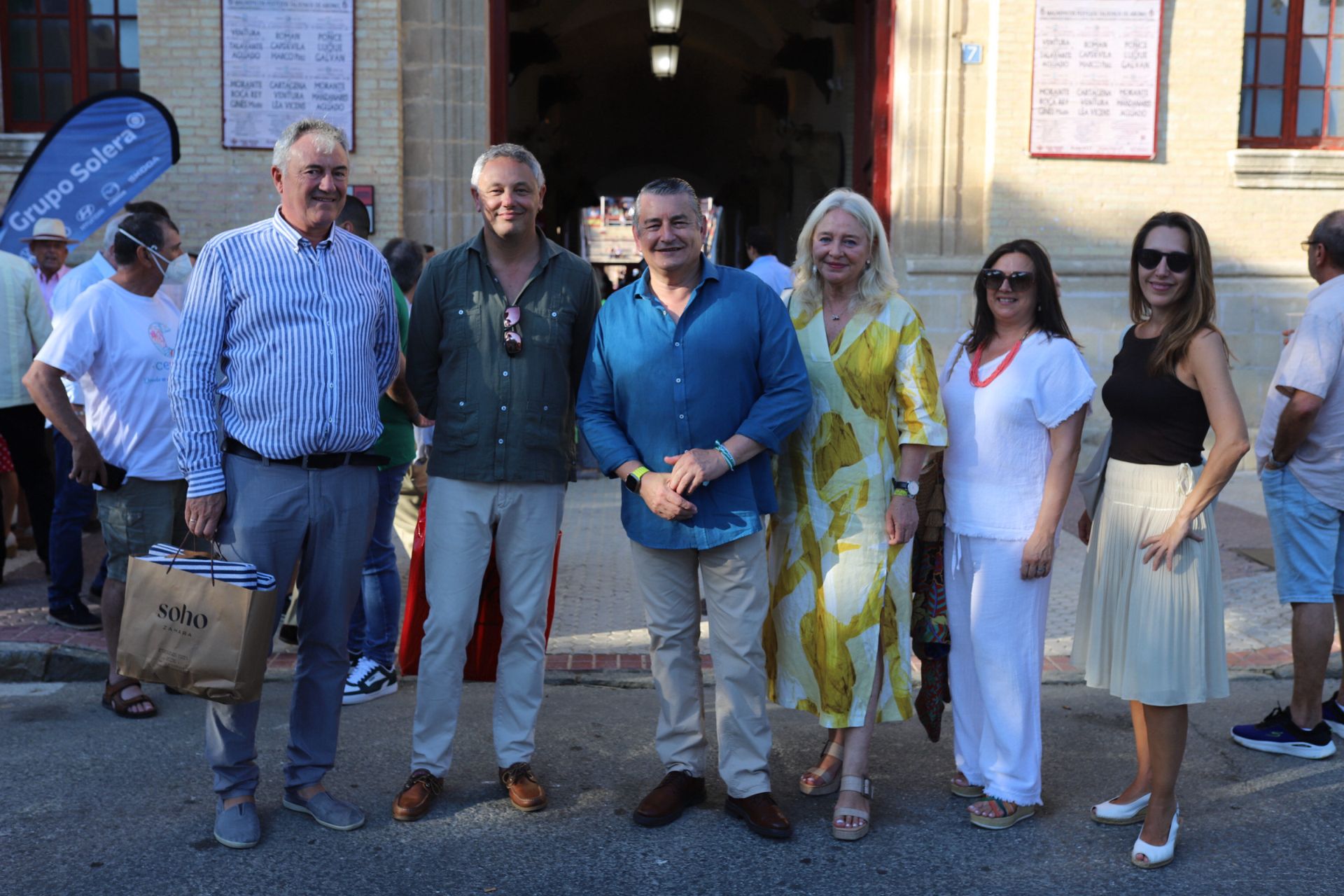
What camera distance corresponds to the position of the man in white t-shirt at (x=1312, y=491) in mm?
4617

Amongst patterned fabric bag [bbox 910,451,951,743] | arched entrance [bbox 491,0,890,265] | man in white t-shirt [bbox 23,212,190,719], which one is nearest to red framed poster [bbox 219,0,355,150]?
arched entrance [bbox 491,0,890,265]

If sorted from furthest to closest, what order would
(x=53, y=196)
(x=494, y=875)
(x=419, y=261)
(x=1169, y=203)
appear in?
(x=1169, y=203), (x=53, y=196), (x=419, y=261), (x=494, y=875)

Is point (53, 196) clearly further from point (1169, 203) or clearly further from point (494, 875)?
point (1169, 203)

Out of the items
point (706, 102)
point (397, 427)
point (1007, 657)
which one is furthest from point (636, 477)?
point (706, 102)

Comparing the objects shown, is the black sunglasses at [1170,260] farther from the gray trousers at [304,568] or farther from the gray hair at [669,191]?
the gray trousers at [304,568]

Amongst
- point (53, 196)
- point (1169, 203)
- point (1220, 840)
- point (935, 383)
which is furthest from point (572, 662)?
point (1169, 203)

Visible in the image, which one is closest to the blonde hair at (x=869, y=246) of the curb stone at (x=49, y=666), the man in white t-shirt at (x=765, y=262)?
the curb stone at (x=49, y=666)

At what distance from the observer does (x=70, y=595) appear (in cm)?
612

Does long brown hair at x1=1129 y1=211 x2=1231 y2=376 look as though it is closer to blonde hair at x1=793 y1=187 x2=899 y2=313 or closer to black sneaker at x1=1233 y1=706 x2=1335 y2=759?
blonde hair at x1=793 y1=187 x2=899 y2=313

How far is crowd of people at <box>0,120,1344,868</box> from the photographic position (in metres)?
3.77

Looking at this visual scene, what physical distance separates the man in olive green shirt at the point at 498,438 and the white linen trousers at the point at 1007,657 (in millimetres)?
1397

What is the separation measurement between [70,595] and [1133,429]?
4.97 m

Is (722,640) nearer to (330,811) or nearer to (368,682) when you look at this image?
(330,811)

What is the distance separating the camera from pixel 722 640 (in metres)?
3.95
